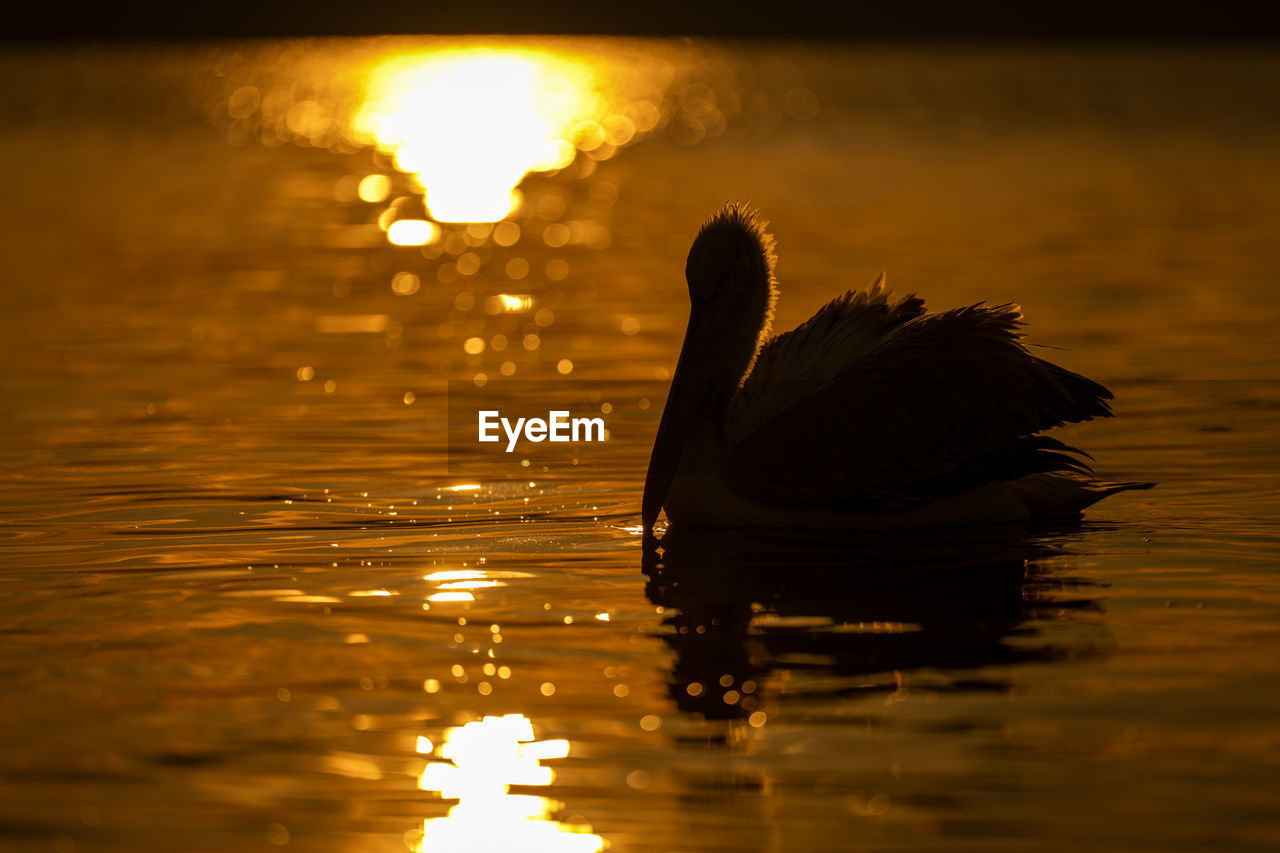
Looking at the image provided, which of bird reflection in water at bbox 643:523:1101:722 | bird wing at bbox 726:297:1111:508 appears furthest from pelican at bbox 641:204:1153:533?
bird reflection in water at bbox 643:523:1101:722

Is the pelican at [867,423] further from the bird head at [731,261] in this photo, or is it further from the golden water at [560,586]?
the golden water at [560,586]

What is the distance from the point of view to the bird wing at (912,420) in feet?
26.0

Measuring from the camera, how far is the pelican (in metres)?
7.95

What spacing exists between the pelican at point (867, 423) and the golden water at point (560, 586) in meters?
0.19

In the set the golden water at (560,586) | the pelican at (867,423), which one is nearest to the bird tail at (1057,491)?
the pelican at (867,423)

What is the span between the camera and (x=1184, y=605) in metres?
6.95

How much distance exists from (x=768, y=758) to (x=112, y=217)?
17.6m

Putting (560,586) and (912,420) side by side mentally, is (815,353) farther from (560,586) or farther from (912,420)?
(560,586)

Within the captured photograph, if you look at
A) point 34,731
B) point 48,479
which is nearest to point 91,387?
point 48,479

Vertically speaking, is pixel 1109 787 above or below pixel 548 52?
below

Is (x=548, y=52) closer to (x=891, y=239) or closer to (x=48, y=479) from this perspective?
(x=891, y=239)

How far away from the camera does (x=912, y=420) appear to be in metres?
7.99

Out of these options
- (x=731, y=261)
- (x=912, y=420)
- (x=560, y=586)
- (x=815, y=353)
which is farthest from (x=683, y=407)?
(x=560, y=586)

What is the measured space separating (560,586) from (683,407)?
1.13 m
